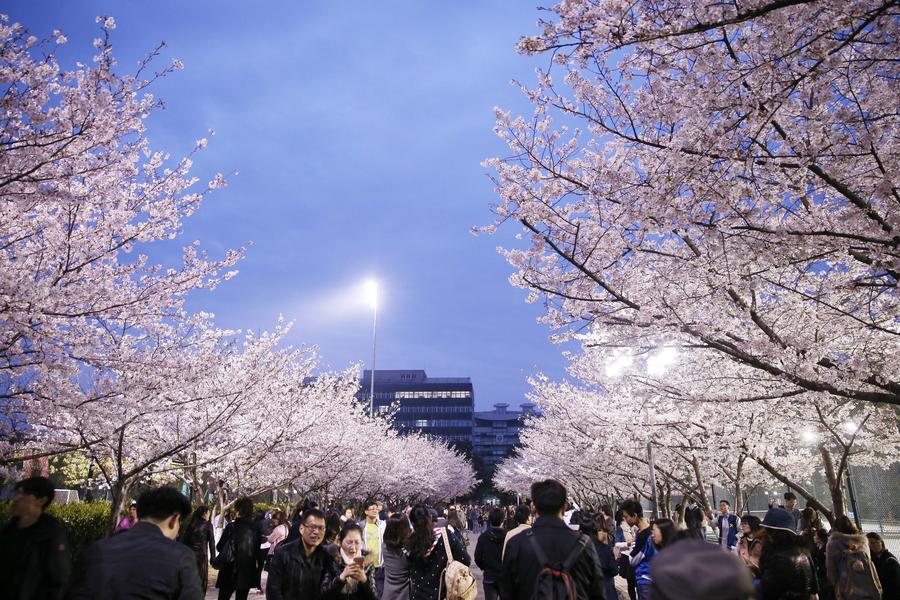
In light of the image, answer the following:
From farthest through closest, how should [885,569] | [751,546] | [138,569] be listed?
1. [885,569]
2. [751,546]
3. [138,569]

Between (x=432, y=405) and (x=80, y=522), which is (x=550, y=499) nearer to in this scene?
(x=80, y=522)

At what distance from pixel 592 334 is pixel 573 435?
1029 cm

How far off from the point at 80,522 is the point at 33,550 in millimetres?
11823

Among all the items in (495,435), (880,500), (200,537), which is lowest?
(200,537)

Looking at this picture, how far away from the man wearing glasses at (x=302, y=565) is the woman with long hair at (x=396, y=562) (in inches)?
47.0

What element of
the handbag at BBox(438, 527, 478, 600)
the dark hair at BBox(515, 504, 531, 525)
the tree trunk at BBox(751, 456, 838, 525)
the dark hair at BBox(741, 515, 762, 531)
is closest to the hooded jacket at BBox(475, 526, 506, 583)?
the dark hair at BBox(515, 504, 531, 525)

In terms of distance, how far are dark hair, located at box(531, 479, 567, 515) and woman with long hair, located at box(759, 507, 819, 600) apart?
2.04 m

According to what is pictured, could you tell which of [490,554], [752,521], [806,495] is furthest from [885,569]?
[490,554]

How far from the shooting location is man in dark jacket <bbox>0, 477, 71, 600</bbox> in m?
3.64

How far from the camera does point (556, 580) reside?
3406mm

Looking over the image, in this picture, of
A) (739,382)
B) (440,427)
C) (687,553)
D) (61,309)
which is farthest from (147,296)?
(440,427)

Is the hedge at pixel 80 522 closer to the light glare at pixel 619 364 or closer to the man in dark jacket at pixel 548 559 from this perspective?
the light glare at pixel 619 364

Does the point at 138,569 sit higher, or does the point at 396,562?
the point at 138,569

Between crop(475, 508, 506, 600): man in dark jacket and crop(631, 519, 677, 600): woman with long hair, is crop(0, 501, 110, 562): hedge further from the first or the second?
crop(631, 519, 677, 600): woman with long hair
